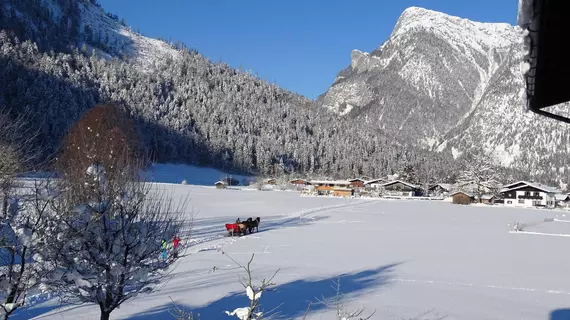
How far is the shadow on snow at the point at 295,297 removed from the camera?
1040 cm

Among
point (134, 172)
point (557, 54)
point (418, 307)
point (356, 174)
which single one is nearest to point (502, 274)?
point (418, 307)

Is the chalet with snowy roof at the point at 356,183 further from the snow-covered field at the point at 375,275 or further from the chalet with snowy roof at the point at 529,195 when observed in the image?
the snow-covered field at the point at 375,275

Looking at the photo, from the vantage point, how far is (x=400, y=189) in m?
88.7

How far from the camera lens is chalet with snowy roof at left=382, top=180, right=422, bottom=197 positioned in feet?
288

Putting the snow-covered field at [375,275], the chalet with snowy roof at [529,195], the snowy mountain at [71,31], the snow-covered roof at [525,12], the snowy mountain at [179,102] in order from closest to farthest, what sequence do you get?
1. the snow-covered roof at [525,12]
2. the snow-covered field at [375,275]
3. the chalet with snowy roof at [529,195]
4. the snowy mountain at [179,102]
5. the snowy mountain at [71,31]

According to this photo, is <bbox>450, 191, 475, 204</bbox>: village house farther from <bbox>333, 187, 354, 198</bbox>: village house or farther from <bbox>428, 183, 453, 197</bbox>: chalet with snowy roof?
<bbox>428, 183, 453, 197</bbox>: chalet with snowy roof

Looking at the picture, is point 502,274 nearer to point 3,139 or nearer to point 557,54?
point 557,54

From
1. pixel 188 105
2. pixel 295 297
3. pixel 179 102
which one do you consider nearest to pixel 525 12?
pixel 295 297

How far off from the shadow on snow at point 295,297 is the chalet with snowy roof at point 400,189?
245ft

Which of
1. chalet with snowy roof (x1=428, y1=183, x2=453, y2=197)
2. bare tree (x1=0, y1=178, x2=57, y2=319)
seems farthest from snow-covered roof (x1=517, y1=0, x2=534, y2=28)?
chalet with snowy roof (x1=428, y1=183, x2=453, y2=197)

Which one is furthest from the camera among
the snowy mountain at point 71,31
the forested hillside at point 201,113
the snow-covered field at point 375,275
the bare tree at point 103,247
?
the snowy mountain at point 71,31

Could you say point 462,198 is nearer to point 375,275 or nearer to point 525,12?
point 375,275

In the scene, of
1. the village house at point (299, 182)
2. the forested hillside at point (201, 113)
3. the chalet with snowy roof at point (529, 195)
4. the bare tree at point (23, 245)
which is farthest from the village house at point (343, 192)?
the bare tree at point (23, 245)

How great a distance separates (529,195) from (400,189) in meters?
24.1
